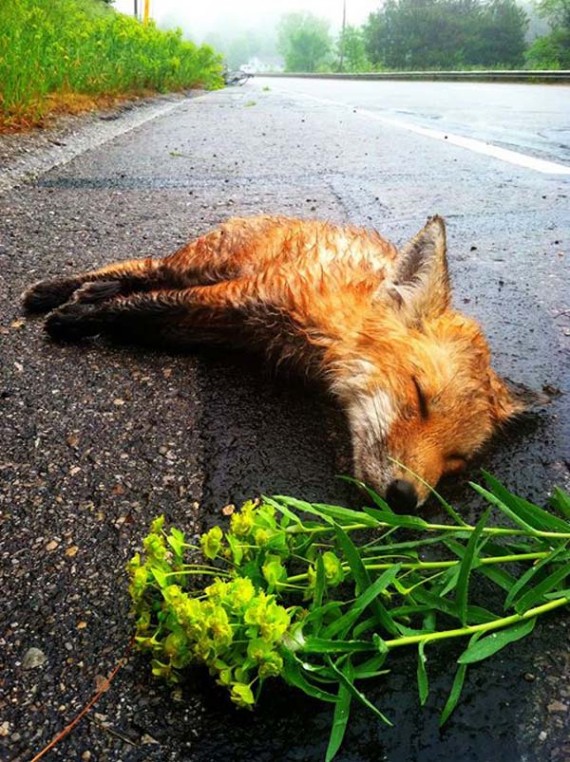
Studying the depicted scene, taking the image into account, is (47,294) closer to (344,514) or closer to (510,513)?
(344,514)

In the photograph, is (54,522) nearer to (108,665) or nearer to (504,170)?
(108,665)

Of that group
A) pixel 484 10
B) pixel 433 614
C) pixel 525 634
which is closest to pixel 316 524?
pixel 433 614

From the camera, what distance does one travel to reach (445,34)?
7519 cm

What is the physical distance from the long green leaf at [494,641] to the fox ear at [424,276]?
6.16 feet

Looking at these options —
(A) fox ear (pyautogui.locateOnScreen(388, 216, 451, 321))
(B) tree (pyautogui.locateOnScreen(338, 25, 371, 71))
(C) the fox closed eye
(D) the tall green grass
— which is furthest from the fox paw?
(B) tree (pyautogui.locateOnScreen(338, 25, 371, 71))

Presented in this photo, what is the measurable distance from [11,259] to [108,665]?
3119 mm

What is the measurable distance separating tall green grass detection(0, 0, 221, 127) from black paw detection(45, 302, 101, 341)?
4537 millimetres

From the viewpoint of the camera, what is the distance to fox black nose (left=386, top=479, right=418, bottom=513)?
2383 mm

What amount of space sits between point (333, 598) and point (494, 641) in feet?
1.22

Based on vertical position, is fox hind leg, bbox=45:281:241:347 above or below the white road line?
below

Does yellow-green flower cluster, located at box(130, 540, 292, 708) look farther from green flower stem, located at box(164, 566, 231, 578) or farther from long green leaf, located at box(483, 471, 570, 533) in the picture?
long green leaf, located at box(483, 471, 570, 533)

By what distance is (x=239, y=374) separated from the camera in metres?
3.12

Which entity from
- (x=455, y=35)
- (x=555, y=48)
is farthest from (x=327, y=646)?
(x=455, y=35)

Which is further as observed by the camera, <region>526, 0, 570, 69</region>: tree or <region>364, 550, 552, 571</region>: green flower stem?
<region>526, 0, 570, 69</region>: tree
